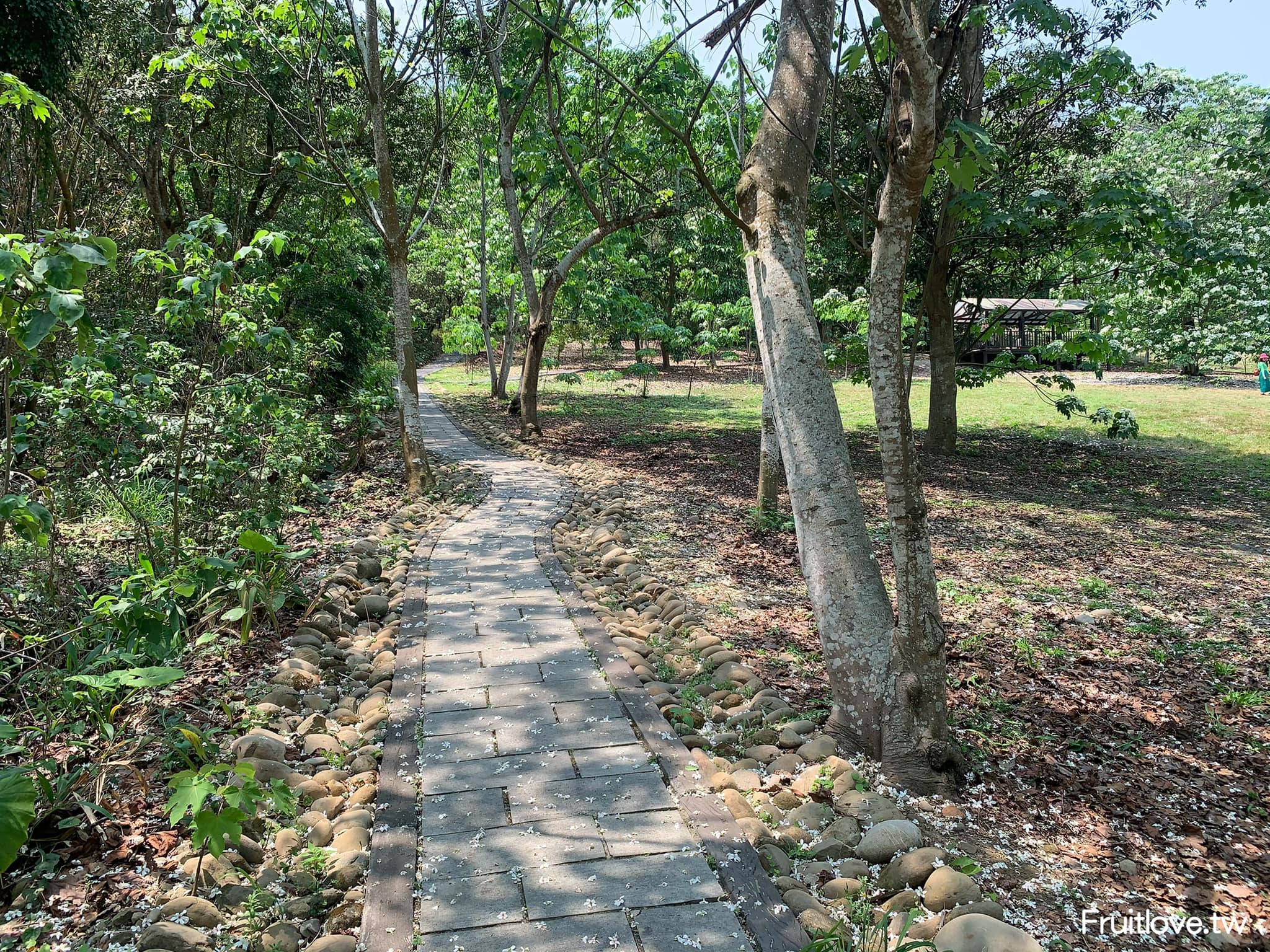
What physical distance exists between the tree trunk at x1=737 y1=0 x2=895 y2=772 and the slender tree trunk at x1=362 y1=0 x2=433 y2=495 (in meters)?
4.54

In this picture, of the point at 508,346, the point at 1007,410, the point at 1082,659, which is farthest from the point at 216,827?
the point at 1007,410

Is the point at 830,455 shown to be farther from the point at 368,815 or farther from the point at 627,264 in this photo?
the point at 627,264

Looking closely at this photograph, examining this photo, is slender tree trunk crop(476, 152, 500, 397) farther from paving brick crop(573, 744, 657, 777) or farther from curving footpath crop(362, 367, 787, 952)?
paving brick crop(573, 744, 657, 777)

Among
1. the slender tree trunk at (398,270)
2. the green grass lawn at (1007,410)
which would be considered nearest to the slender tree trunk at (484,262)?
the green grass lawn at (1007,410)

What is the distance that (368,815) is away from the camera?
291 centimetres

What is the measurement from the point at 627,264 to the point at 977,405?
8154 mm

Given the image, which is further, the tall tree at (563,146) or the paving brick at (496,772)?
the tall tree at (563,146)

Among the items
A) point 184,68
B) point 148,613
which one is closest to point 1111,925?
point 148,613

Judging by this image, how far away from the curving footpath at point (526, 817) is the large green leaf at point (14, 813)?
0.91m

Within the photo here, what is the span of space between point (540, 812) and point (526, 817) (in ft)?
0.17

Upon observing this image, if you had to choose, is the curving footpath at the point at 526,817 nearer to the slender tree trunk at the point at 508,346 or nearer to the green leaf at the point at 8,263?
the green leaf at the point at 8,263

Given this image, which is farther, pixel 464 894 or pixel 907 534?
pixel 907 534

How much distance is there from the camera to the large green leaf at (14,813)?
1.89 m

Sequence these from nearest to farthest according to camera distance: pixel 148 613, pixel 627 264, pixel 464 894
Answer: pixel 464 894 → pixel 148 613 → pixel 627 264
